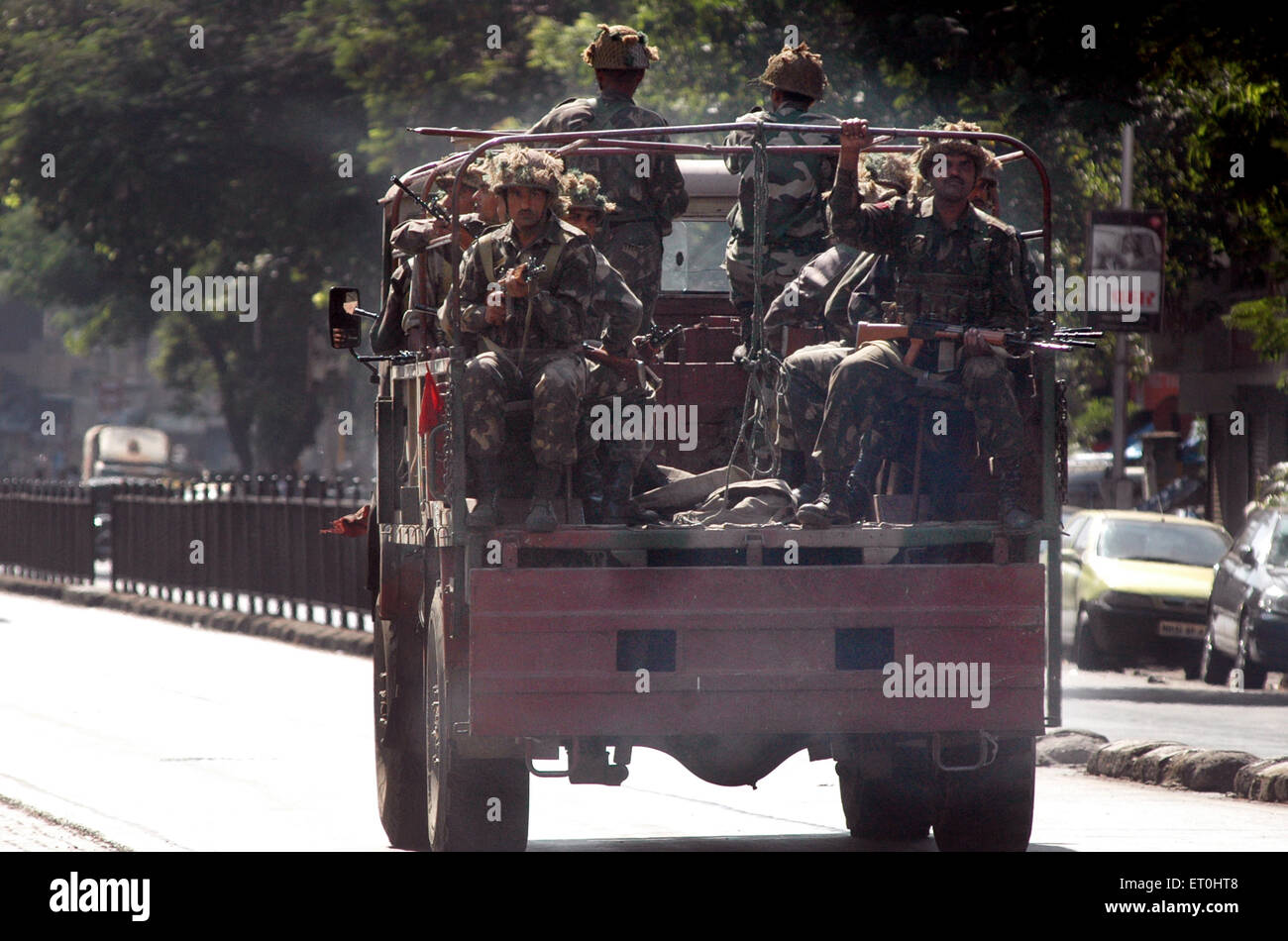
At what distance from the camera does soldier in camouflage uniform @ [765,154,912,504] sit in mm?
8242

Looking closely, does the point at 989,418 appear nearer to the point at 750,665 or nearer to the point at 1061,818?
the point at 750,665

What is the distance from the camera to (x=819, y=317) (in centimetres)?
903

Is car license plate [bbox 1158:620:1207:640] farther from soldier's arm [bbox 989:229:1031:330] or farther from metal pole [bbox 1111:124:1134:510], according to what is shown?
soldier's arm [bbox 989:229:1031:330]

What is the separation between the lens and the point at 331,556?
865 inches

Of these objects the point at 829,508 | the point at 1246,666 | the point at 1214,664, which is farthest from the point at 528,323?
the point at 1214,664

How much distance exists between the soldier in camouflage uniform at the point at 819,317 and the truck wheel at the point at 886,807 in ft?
5.22

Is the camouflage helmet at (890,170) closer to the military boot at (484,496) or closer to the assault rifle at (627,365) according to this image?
the assault rifle at (627,365)

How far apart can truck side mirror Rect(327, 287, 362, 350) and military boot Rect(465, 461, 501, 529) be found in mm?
1790

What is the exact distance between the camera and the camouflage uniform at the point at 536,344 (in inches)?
298

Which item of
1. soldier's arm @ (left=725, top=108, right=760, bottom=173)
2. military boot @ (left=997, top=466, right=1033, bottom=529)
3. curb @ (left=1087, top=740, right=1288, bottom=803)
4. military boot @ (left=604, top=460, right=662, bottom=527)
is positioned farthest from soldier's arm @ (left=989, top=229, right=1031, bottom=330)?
curb @ (left=1087, top=740, right=1288, bottom=803)

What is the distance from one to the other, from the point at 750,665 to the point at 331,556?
14.9 meters

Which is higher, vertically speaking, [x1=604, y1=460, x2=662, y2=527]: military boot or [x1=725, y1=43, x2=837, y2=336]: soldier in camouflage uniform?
[x1=725, y1=43, x2=837, y2=336]: soldier in camouflage uniform

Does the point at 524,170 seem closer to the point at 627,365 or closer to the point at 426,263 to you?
the point at 627,365
